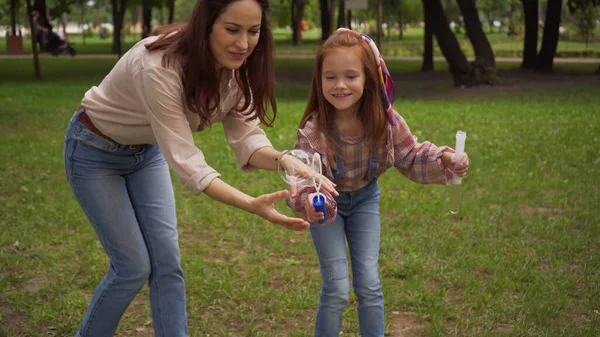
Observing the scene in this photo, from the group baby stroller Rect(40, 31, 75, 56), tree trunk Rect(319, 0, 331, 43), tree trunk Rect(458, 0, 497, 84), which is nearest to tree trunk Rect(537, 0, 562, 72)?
tree trunk Rect(458, 0, 497, 84)

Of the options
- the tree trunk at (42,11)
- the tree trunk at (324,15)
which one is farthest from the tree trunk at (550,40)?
the tree trunk at (42,11)

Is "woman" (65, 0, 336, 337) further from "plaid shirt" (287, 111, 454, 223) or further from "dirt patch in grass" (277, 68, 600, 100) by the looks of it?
"dirt patch in grass" (277, 68, 600, 100)

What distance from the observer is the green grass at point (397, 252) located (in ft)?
16.7

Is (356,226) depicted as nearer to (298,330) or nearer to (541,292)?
(298,330)

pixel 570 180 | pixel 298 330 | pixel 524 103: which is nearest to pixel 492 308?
pixel 298 330

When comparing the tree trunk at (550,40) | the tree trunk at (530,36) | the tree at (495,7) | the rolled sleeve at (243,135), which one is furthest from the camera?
the tree at (495,7)

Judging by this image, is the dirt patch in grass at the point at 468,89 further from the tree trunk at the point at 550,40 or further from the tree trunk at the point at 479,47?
the tree trunk at the point at 550,40

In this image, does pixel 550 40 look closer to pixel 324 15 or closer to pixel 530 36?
pixel 530 36

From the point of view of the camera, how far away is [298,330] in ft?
16.2

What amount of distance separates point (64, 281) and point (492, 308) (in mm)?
2897

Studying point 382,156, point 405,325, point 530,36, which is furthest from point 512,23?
point 382,156

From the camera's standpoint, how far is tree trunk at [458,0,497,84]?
62.6 feet

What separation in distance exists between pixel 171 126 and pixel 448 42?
54.2ft

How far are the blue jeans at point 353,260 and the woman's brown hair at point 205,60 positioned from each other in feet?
2.16
